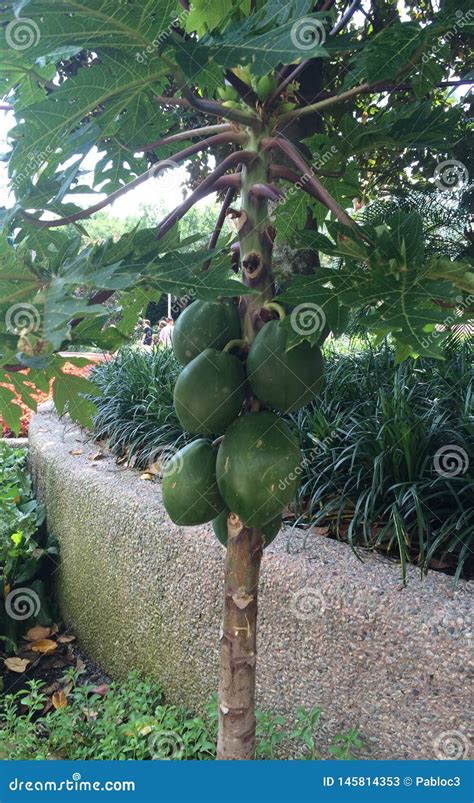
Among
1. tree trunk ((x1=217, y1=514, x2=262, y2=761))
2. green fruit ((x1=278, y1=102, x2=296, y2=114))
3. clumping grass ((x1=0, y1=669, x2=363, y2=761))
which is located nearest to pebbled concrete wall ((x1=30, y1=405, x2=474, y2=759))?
clumping grass ((x1=0, y1=669, x2=363, y2=761))

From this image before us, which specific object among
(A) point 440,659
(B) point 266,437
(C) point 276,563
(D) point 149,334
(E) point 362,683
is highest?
(D) point 149,334

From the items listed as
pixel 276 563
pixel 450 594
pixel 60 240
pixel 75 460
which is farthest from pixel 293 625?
pixel 75 460

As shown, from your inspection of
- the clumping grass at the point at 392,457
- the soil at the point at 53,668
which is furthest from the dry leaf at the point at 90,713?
the clumping grass at the point at 392,457

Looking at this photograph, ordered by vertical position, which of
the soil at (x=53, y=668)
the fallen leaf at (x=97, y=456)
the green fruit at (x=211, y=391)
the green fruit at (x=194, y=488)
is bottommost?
the soil at (x=53, y=668)

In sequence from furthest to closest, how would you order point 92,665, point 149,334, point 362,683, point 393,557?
point 149,334, point 92,665, point 393,557, point 362,683

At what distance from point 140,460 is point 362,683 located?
191cm

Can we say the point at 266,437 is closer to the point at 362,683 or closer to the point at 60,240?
the point at 60,240

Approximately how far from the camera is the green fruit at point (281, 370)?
3.40 feet

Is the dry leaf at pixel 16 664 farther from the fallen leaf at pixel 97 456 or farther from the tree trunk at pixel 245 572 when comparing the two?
the tree trunk at pixel 245 572

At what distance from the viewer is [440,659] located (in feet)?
5.73

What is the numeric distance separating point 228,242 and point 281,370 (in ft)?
0.88

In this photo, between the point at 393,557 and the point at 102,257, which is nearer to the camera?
the point at 102,257

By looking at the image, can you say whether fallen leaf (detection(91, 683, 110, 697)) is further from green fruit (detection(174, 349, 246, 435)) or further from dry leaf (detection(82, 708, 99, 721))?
green fruit (detection(174, 349, 246, 435))

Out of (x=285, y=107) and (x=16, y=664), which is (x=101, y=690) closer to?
(x=16, y=664)
